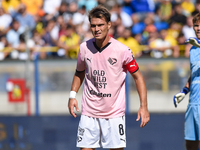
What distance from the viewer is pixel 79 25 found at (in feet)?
34.1

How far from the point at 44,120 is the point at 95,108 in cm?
462

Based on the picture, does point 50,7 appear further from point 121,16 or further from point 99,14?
point 99,14

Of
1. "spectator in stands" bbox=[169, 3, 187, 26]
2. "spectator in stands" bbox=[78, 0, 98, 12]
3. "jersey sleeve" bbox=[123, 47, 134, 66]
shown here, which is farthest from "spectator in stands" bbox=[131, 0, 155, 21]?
"jersey sleeve" bbox=[123, 47, 134, 66]

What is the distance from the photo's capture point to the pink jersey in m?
3.49

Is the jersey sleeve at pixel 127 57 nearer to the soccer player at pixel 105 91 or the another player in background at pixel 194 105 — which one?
the soccer player at pixel 105 91

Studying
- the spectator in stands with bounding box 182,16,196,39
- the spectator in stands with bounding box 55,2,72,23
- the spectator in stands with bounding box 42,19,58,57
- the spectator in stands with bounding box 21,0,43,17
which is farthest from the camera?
the spectator in stands with bounding box 21,0,43,17

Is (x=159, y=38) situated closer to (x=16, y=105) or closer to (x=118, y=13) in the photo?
(x=118, y=13)

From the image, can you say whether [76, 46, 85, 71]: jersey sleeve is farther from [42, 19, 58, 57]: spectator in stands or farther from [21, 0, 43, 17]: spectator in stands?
[21, 0, 43, 17]: spectator in stands

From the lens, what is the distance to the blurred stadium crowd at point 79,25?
9.26 meters

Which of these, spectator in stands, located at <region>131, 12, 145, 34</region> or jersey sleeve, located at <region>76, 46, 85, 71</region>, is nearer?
jersey sleeve, located at <region>76, 46, 85, 71</region>

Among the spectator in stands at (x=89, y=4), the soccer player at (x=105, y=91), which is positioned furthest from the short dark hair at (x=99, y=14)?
the spectator in stands at (x=89, y=4)

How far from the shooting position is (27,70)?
28.2 feet

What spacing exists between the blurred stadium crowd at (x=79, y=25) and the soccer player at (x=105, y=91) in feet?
17.7

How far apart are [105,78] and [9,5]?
344 inches
